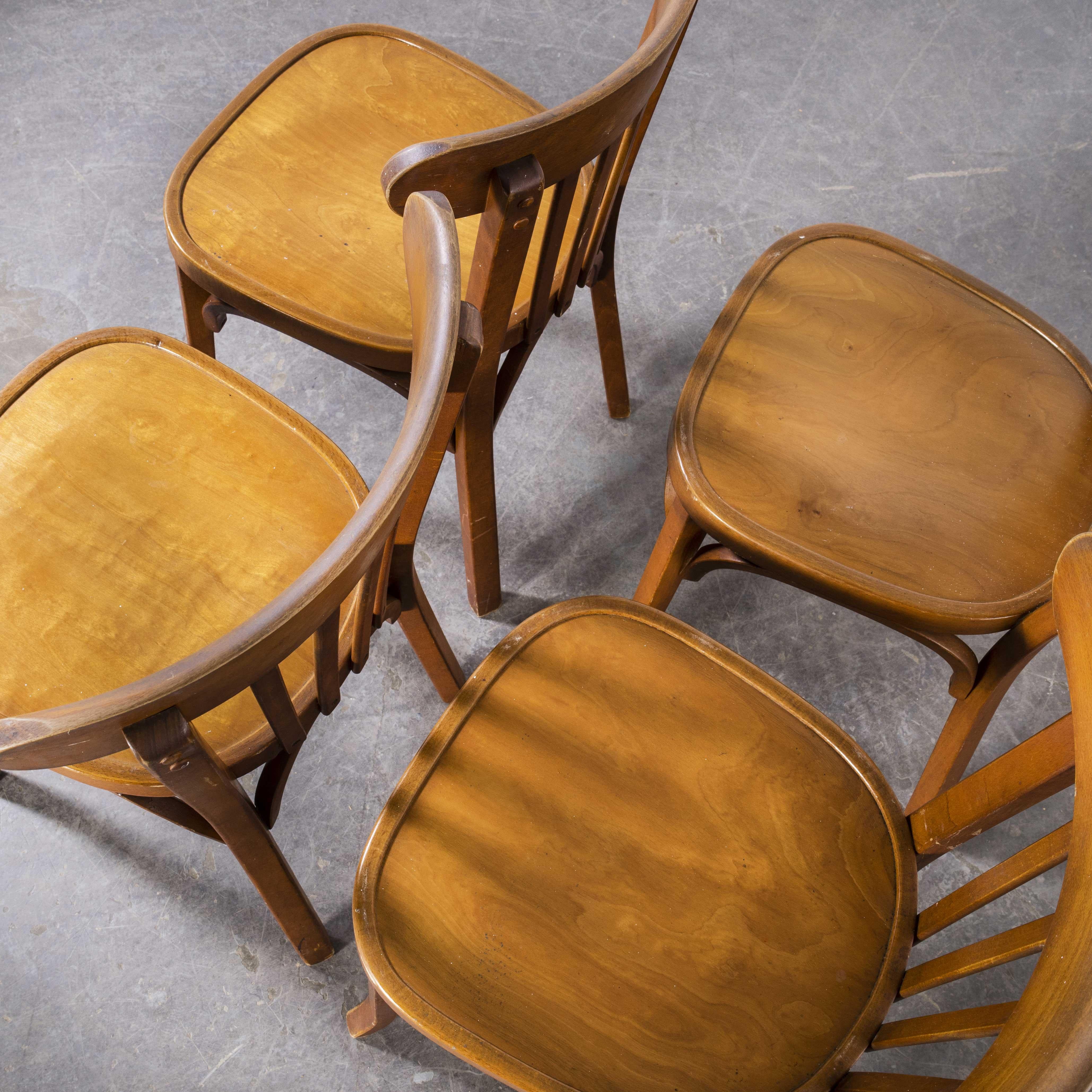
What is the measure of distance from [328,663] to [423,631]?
48 cm

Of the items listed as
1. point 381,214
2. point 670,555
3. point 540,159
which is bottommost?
point 670,555

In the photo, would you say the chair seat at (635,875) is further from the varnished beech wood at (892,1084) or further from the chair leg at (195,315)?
the chair leg at (195,315)

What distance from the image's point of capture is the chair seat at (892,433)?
1.08 metres

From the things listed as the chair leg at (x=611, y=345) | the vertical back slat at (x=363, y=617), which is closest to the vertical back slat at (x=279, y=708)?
the vertical back slat at (x=363, y=617)

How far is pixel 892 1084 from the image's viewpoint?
30.5 inches

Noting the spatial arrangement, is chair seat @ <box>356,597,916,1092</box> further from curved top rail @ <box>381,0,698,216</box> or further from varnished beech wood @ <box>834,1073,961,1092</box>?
curved top rail @ <box>381,0,698,216</box>

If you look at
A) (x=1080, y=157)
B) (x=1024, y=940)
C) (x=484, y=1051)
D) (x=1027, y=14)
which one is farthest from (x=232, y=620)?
(x=1027, y=14)

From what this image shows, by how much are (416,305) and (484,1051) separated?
0.64 meters

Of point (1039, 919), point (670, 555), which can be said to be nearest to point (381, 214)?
point (670, 555)

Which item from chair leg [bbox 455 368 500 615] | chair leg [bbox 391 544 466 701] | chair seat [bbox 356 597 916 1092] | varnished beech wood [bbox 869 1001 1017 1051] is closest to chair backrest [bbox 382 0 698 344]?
chair leg [bbox 455 368 500 615]

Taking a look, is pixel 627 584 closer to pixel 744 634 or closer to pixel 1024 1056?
pixel 744 634

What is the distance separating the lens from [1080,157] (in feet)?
7.12

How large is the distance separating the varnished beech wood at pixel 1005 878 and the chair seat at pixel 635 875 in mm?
69

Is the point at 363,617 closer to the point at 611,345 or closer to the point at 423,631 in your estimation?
the point at 423,631
